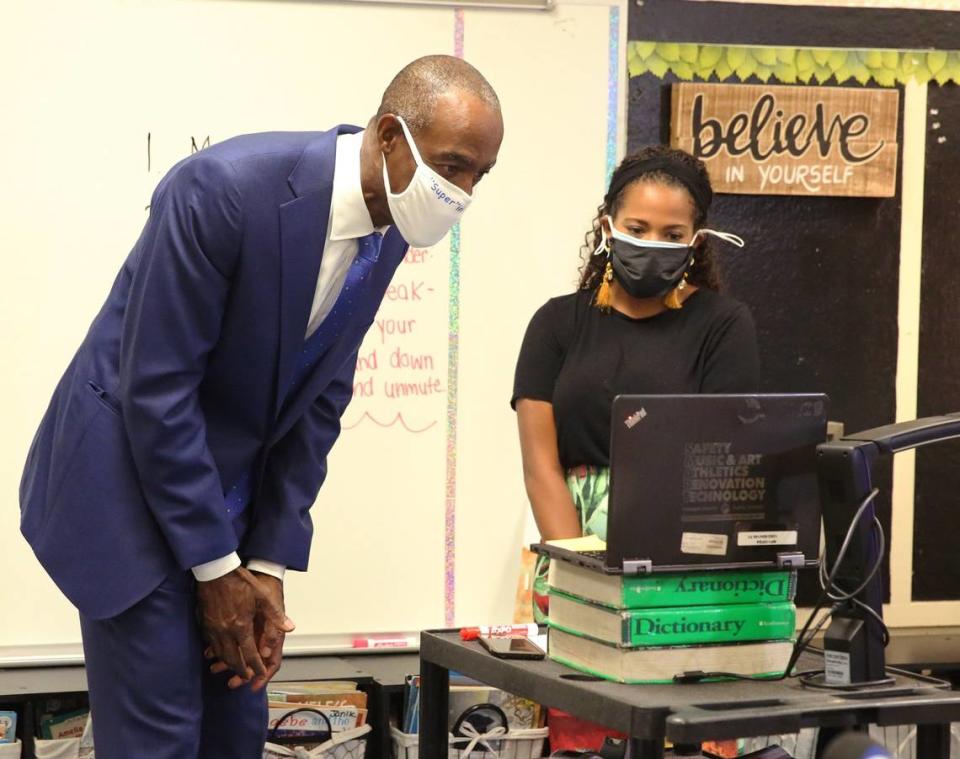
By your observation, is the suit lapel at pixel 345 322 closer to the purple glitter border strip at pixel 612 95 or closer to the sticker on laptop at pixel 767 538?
the sticker on laptop at pixel 767 538

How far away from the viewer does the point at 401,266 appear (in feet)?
10.6

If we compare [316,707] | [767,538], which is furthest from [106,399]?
[316,707]

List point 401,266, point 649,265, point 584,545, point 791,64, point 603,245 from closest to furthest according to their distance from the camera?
point 584,545 → point 649,265 → point 603,245 → point 401,266 → point 791,64

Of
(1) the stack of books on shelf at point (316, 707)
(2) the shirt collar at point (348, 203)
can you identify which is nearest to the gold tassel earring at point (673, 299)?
(2) the shirt collar at point (348, 203)

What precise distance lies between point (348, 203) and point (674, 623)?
2.19 feet

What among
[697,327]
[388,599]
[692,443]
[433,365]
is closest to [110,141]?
[433,365]

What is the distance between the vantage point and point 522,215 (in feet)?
10.9

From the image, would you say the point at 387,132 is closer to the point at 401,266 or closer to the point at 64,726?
the point at 401,266

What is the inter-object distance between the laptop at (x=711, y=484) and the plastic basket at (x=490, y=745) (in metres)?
1.50

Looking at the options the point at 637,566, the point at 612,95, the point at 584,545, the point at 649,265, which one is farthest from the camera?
the point at 612,95

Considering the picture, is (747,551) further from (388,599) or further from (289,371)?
(388,599)

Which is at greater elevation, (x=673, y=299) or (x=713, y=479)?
(x=673, y=299)

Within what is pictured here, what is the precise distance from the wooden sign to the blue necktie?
1823mm

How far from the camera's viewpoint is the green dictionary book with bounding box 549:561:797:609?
1487 millimetres
